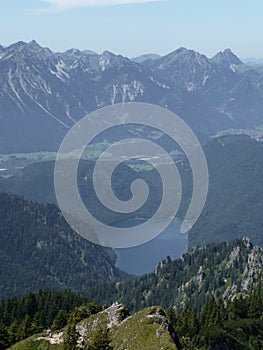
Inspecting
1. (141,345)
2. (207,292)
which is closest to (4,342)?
(141,345)

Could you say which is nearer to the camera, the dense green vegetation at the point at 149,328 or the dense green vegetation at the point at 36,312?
the dense green vegetation at the point at 149,328

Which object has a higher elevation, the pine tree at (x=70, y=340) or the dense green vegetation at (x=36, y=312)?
the dense green vegetation at (x=36, y=312)

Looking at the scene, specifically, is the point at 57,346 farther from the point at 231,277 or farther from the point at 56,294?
the point at 231,277

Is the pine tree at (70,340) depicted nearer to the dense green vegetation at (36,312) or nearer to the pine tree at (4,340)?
the pine tree at (4,340)

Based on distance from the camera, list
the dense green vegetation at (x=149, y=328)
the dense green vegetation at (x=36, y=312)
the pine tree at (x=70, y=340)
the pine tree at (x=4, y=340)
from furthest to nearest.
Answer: the dense green vegetation at (x=36, y=312), the pine tree at (x=4, y=340), the dense green vegetation at (x=149, y=328), the pine tree at (x=70, y=340)

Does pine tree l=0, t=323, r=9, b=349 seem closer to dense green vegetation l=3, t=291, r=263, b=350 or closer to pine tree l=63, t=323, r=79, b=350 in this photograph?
dense green vegetation l=3, t=291, r=263, b=350

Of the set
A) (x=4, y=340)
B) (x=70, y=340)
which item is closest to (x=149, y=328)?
(x=70, y=340)

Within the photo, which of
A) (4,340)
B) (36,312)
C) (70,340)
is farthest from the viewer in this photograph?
(36,312)

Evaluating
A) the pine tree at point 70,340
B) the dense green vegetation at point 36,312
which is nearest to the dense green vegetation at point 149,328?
the pine tree at point 70,340

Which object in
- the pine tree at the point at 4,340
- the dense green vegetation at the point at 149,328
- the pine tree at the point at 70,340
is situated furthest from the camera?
the pine tree at the point at 4,340

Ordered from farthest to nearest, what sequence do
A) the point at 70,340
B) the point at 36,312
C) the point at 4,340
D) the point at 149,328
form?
the point at 36,312 < the point at 4,340 < the point at 149,328 < the point at 70,340

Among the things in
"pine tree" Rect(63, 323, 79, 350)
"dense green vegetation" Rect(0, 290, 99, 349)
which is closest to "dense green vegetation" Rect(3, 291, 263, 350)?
"pine tree" Rect(63, 323, 79, 350)

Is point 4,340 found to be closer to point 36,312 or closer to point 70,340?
point 70,340

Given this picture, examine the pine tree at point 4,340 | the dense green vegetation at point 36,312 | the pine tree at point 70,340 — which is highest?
the dense green vegetation at point 36,312
